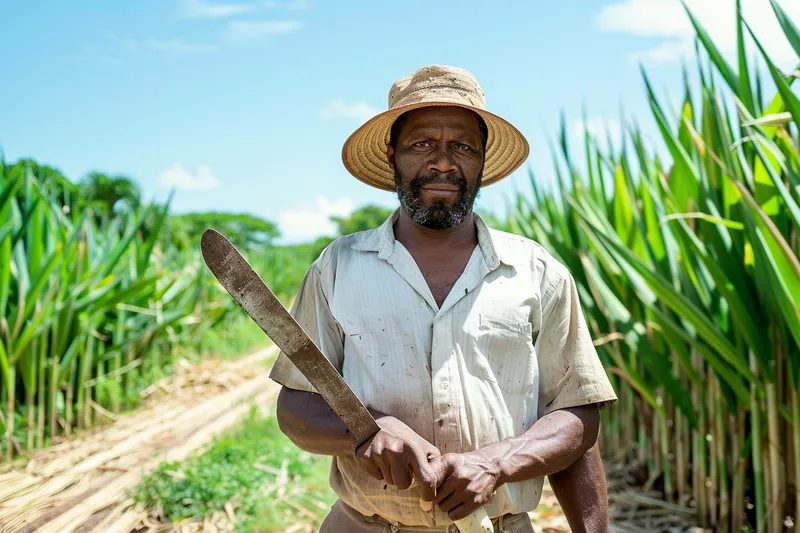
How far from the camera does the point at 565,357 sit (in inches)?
60.4

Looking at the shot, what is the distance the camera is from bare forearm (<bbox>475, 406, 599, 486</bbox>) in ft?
4.41

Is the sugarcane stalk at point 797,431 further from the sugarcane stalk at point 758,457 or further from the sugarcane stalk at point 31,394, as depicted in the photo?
the sugarcane stalk at point 31,394

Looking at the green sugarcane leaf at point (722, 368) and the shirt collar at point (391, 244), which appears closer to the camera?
the shirt collar at point (391, 244)

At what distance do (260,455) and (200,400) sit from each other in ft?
6.81

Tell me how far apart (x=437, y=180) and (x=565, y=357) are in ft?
1.53

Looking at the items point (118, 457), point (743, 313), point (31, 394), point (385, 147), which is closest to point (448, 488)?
point (385, 147)

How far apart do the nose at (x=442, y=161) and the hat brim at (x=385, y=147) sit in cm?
10

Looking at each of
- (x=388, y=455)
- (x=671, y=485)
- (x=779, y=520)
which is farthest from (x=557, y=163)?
(x=388, y=455)

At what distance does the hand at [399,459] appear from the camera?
4.12 feet

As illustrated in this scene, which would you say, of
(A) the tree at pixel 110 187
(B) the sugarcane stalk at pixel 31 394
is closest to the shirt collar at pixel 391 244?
(B) the sugarcane stalk at pixel 31 394

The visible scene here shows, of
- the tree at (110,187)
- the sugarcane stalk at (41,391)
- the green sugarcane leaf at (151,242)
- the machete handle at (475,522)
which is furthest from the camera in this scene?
the tree at (110,187)

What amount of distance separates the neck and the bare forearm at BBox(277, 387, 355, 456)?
1.34 feet

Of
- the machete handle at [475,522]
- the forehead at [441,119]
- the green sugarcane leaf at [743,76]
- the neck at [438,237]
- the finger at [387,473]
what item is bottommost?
the machete handle at [475,522]

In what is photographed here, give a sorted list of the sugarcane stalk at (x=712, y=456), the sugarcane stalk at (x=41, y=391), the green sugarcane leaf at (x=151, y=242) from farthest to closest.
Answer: the green sugarcane leaf at (x=151, y=242)
the sugarcane stalk at (x=41, y=391)
the sugarcane stalk at (x=712, y=456)
